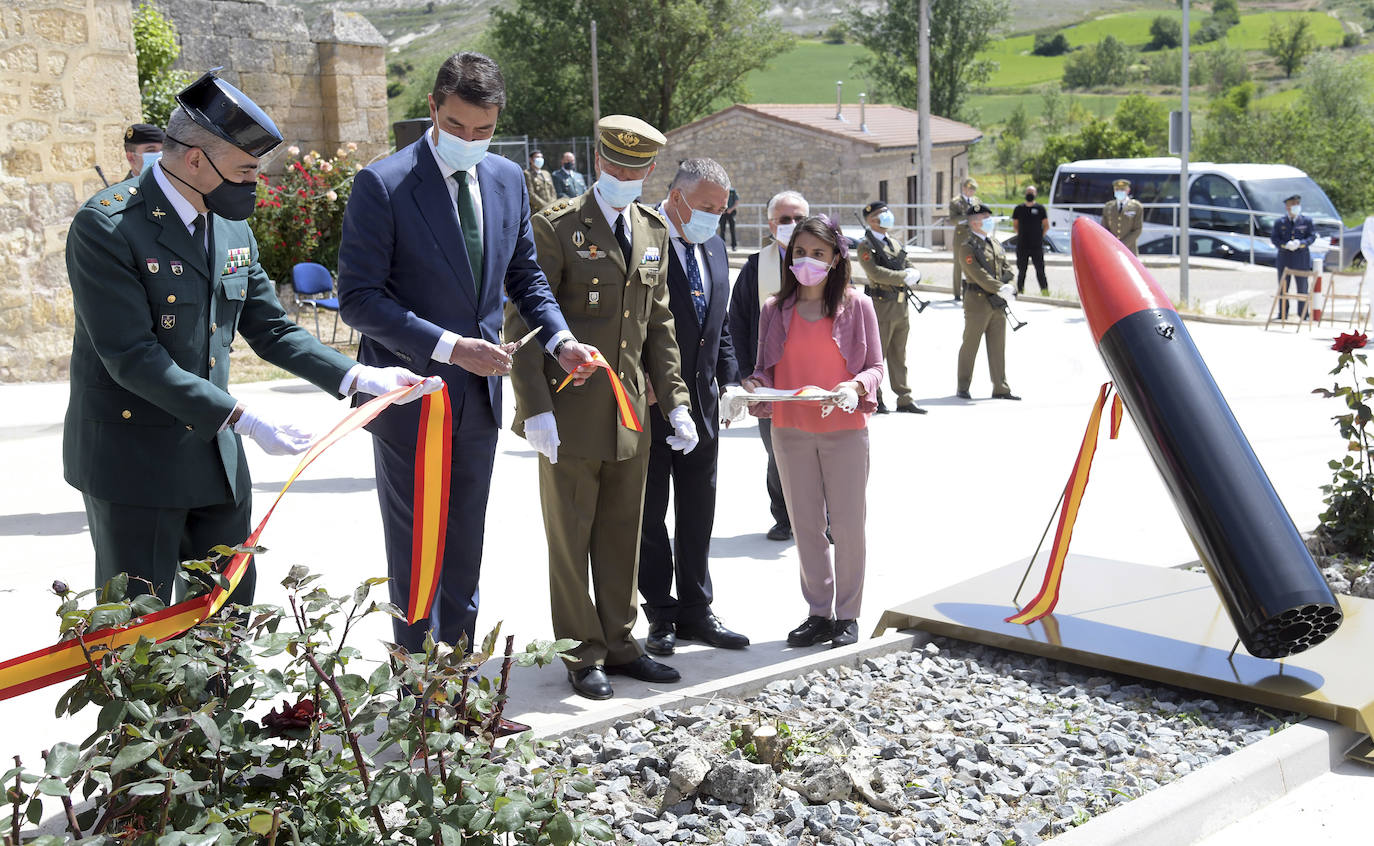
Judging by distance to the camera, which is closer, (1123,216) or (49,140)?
(49,140)

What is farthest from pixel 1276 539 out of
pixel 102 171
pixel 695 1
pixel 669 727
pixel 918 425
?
pixel 695 1

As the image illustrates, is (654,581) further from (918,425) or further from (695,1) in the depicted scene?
(695,1)

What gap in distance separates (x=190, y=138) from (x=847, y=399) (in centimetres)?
251

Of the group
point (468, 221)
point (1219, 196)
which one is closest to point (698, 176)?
point (468, 221)

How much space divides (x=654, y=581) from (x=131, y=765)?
2943mm

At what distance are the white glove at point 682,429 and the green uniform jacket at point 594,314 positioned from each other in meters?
0.12

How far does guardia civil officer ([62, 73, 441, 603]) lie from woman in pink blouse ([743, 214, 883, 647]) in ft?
6.62

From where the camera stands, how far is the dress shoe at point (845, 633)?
5.03 metres

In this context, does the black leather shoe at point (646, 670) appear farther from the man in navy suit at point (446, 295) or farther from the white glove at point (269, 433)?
the white glove at point (269, 433)

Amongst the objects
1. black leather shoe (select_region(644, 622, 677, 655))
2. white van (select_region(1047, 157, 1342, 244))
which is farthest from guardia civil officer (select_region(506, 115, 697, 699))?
white van (select_region(1047, 157, 1342, 244))

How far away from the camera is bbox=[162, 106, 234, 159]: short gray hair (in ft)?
11.0

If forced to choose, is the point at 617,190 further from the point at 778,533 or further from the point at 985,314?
the point at 985,314

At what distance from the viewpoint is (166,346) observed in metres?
3.45

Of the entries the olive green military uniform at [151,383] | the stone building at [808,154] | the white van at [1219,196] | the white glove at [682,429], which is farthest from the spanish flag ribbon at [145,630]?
the stone building at [808,154]
